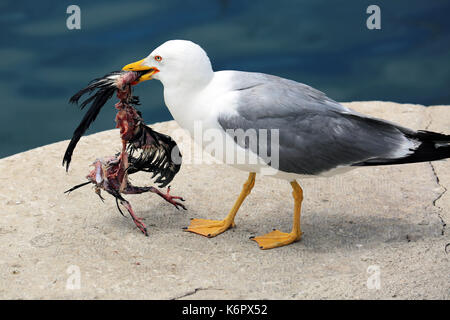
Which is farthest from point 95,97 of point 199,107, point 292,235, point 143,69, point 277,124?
point 292,235

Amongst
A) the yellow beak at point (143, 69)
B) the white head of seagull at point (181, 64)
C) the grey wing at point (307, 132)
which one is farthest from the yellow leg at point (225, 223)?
the yellow beak at point (143, 69)

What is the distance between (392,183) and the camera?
4012 millimetres

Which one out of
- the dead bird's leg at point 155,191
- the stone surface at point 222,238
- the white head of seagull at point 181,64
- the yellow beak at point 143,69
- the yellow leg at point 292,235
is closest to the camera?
the stone surface at point 222,238

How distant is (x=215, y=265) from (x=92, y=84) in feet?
3.72

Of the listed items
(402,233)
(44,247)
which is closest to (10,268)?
(44,247)

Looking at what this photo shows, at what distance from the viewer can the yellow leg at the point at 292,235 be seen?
3299mm

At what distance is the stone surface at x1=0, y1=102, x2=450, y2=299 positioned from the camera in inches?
112

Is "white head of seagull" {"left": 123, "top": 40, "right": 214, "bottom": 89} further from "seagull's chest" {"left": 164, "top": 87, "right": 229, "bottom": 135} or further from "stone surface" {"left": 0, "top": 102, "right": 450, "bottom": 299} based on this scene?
"stone surface" {"left": 0, "top": 102, "right": 450, "bottom": 299}

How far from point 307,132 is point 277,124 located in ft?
0.51

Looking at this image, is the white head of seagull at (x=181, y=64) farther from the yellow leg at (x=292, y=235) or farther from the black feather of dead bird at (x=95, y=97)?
the yellow leg at (x=292, y=235)

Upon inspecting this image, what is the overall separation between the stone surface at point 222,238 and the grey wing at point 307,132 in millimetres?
492

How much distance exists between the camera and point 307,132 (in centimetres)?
308

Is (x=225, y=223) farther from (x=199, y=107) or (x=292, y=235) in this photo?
(x=199, y=107)

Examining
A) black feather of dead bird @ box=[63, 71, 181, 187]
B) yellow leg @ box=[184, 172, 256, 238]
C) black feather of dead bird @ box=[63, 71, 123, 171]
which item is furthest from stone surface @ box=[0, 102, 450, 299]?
black feather of dead bird @ box=[63, 71, 123, 171]
